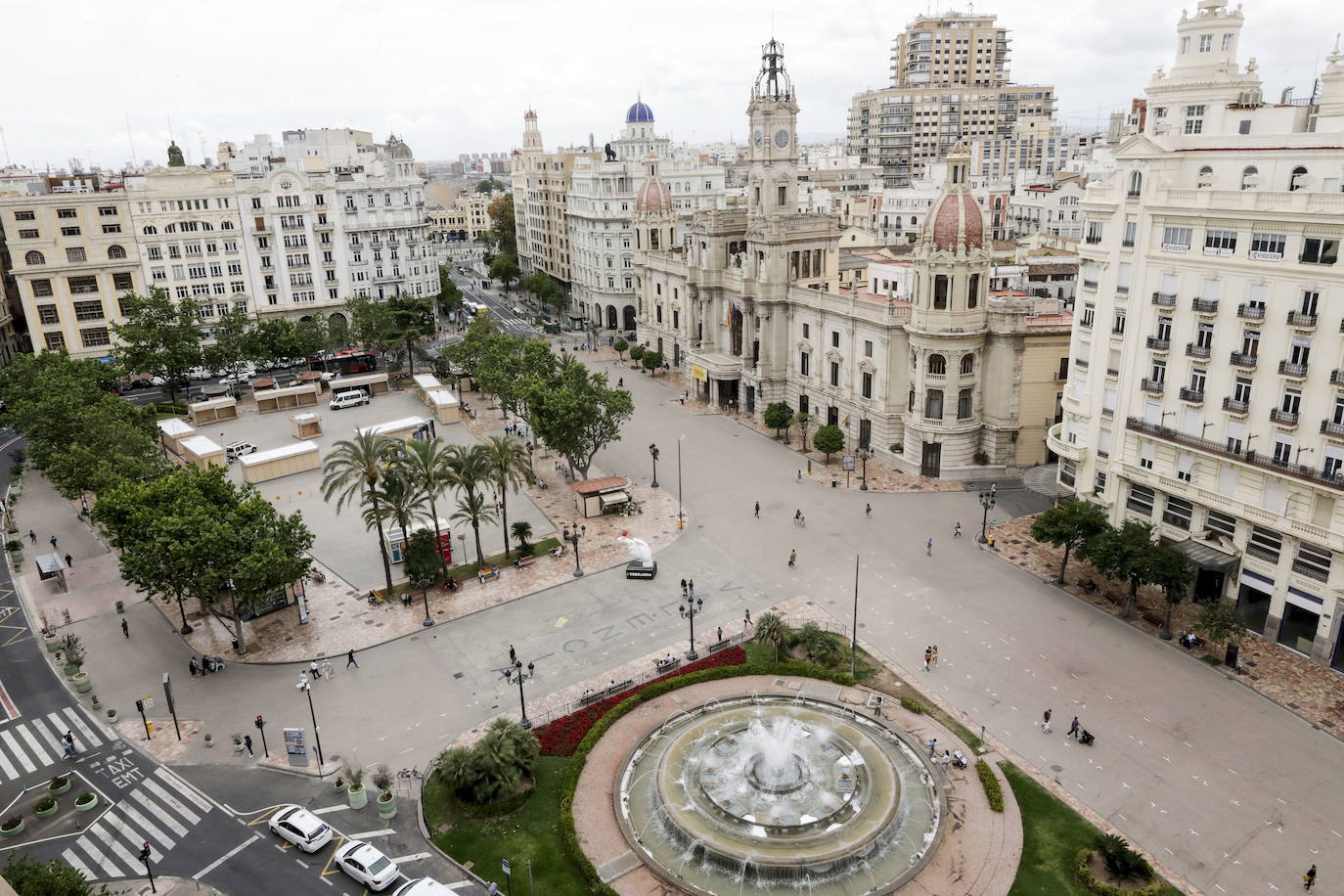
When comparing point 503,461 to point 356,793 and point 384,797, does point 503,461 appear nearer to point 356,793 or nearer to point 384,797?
point 356,793

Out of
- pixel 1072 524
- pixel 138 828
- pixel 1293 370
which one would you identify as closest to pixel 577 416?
pixel 1072 524

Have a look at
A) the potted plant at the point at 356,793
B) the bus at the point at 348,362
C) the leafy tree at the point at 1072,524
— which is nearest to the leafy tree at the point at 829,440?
the leafy tree at the point at 1072,524

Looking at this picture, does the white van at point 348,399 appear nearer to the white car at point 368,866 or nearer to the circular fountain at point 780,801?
the circular fountain at point 780,801

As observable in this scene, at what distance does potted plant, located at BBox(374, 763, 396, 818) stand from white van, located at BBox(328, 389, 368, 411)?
214ft

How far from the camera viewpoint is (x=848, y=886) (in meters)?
32.8

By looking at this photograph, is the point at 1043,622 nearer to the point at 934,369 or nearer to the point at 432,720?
the point at 934,369

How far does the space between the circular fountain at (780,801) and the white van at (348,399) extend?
67.3 m

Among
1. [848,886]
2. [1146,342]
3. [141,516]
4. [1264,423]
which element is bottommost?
[848,886]

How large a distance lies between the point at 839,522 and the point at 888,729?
25245 mm

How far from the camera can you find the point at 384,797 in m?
37.1

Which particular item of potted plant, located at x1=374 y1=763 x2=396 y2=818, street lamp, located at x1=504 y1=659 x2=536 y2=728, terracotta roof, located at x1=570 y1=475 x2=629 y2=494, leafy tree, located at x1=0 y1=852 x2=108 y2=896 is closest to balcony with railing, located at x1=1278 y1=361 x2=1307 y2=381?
street lamp, located at x1=504 y1=659 x2=536 y2=728

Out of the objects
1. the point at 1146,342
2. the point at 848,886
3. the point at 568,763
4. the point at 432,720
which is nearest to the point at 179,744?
the point at 432,720

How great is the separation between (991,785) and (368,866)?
25188 millimetres

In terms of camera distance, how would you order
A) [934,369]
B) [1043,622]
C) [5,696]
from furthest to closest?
[934,369], [1043,622], [5,696]
